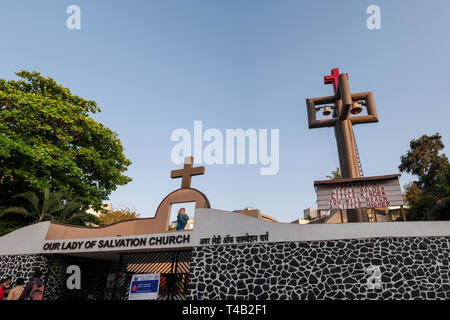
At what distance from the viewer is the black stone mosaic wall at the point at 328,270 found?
9.33 metres

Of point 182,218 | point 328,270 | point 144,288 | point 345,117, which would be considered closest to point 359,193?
point 328,270

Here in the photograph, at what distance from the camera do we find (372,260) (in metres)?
9.73

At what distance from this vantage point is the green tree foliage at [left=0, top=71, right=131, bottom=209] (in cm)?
1698

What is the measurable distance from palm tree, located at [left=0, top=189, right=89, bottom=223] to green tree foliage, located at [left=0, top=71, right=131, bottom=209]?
2.36ft

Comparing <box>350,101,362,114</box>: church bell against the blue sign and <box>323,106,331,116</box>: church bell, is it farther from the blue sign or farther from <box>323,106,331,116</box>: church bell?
the blue sign

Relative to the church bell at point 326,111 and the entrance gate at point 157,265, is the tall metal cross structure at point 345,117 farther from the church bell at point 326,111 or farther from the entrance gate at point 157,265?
the entrance gate at point 157,265

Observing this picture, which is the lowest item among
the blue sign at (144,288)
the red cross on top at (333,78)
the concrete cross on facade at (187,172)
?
the blue sign at (144,288)

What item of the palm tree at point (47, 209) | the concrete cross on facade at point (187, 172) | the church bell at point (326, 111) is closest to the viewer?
the concrete cross on facade at point (187, 172)

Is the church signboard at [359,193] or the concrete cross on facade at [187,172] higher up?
the concrete cross on facade at [187,172]

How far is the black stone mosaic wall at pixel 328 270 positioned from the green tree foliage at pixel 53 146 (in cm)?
1224

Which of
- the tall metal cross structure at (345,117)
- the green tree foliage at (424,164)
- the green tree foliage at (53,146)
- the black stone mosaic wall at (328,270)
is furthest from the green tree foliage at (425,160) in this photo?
the green tree foliage at (53,146)

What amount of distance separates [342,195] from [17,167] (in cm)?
1820

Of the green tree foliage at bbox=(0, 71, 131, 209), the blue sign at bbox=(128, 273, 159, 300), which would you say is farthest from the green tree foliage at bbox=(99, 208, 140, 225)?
the blue sign at bbox=(128, 273, 159, 300)

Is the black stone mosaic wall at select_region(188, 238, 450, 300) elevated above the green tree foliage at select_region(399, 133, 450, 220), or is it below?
below
